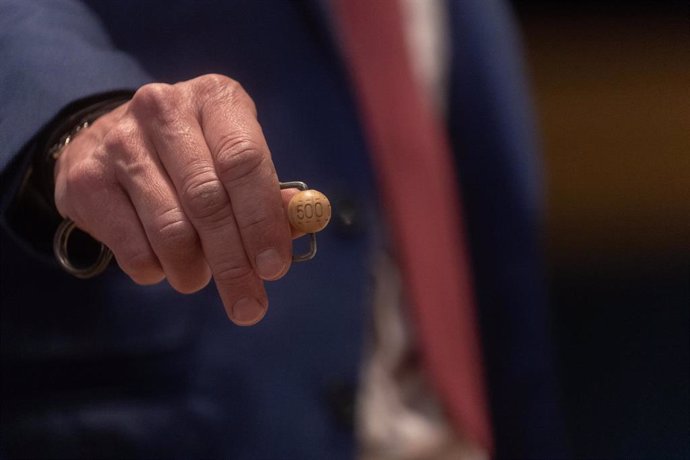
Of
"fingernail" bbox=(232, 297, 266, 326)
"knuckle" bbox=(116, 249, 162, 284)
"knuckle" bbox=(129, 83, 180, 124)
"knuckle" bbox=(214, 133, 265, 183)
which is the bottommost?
"fingernail" bbox=(232, 297, 266, 326)

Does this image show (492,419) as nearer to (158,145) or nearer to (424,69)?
(424,69)

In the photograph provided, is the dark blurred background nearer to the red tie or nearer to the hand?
the red tie

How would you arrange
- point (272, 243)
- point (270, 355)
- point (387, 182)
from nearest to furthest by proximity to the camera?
point (272, 243), point (270, 355), point (387, 182)

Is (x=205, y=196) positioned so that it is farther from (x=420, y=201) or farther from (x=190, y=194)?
(x=420, y=201)

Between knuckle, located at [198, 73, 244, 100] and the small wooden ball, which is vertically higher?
knuckle, located at [198, 73, 244, 100]

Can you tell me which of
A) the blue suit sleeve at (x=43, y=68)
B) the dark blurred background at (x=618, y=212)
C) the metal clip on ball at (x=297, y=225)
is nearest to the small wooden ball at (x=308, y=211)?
the metal clip on ball at (x=297, y=225)

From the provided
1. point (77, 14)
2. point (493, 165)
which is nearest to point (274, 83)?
point (77, 14)

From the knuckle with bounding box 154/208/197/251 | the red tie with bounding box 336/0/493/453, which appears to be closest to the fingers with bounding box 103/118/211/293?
the knuckle with bounding box 154/208/197/251
